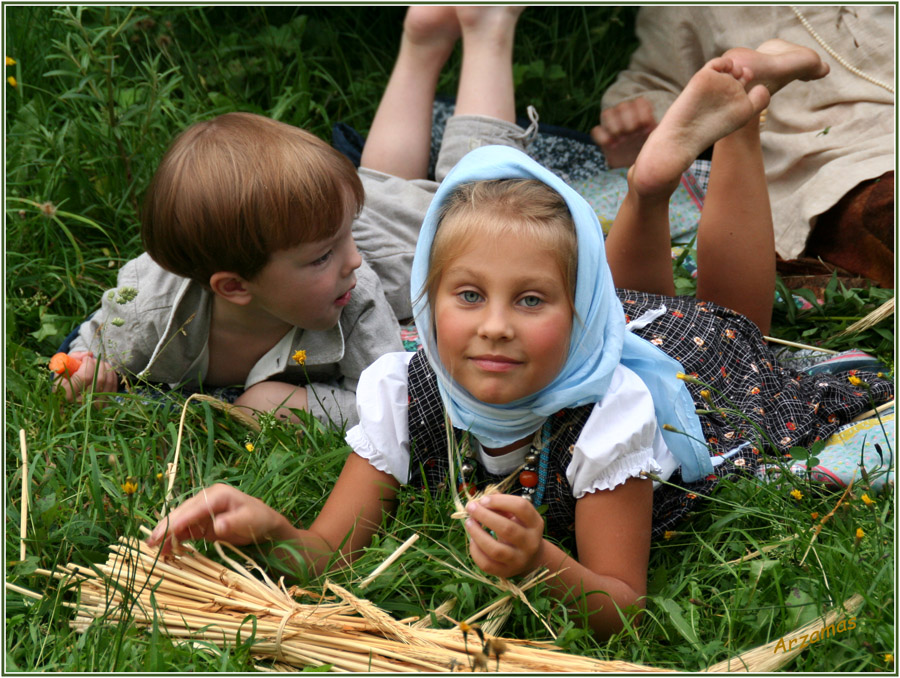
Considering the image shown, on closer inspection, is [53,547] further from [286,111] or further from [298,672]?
[286,111]

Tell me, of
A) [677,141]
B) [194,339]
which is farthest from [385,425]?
[677,141]

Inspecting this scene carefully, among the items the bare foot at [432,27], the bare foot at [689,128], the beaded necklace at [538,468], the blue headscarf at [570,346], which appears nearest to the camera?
the blue headscarf at [570,346]

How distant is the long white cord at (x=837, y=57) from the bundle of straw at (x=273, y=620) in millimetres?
2436

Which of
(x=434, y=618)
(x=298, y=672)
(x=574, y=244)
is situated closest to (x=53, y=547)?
(x=298, y=672)

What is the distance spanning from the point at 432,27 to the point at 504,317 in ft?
6.40

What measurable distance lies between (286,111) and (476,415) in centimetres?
211

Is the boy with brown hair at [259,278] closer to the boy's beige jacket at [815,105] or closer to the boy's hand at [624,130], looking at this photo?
the boy's hand at [624,130]

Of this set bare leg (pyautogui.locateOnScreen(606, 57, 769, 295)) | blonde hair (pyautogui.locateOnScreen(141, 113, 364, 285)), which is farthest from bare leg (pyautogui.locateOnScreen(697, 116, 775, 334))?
blonde hair (pyautogui.locateOnScreen(141, 113, 364, 285))

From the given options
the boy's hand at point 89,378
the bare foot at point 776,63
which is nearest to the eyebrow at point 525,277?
the bare foot at point 776,63

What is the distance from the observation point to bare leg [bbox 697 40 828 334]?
262cm

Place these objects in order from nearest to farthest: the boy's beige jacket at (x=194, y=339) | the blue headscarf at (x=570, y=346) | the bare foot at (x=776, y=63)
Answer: the blue headscarf at (x=570, y=346), the bare foot at (x=776, y=63), the boy's beige jacket at (x=194, y=339)

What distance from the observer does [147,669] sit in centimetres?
171

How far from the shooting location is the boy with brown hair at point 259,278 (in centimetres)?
246

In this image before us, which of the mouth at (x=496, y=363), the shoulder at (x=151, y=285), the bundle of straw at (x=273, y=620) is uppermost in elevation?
the mouth at (x=496, y=363)
